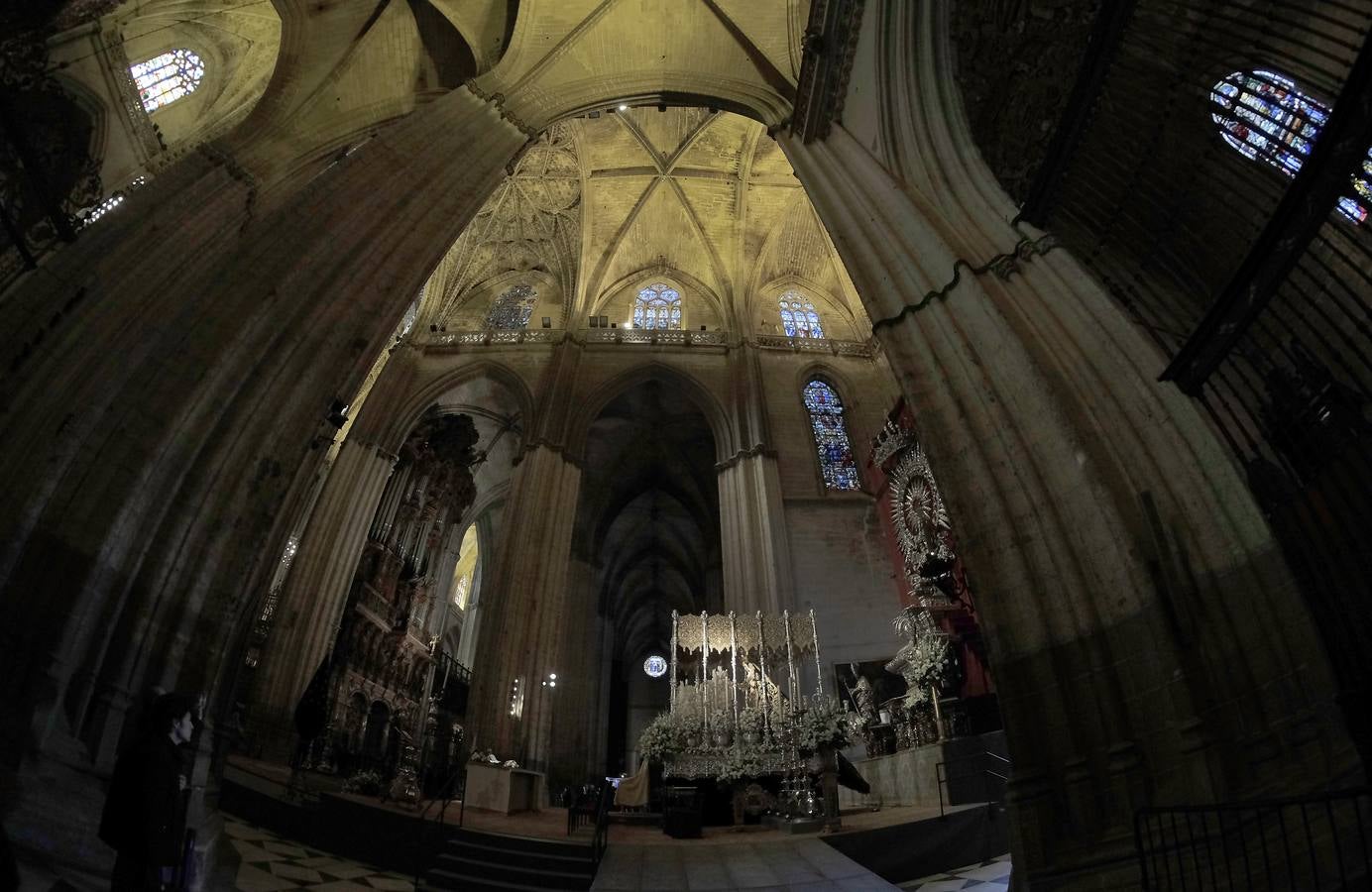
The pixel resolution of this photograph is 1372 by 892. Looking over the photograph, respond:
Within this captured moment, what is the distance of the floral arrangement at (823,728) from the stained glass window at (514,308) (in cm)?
1640

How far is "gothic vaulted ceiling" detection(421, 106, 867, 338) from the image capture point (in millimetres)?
19109

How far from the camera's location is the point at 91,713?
3883 mm

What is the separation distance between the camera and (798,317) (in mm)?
21594

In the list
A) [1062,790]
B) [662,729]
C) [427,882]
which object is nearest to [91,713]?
[427,882]

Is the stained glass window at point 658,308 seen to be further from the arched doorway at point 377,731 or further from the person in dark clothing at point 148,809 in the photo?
the person in dark clothing at point 148,809

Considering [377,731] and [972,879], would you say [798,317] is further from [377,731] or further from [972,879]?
[377,731]

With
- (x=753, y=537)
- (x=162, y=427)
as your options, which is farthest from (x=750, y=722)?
(x=162, y=427)

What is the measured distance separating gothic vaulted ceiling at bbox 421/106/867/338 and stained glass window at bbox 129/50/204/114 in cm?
812

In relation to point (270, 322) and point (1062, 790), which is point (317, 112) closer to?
point (270, 322)

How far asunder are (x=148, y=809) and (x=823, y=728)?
682 centimetres

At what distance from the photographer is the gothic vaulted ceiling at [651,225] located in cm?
1911

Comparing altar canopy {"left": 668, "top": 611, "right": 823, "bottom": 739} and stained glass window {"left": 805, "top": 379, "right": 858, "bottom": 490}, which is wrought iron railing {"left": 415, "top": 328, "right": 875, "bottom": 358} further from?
altar canopy {"left": 668, "top": 611, "right": 823, "bottom": 739}

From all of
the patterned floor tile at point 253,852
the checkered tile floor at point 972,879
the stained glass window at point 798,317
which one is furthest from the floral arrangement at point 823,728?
the stained glass window at point 798,317

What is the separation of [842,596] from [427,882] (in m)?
10.8
